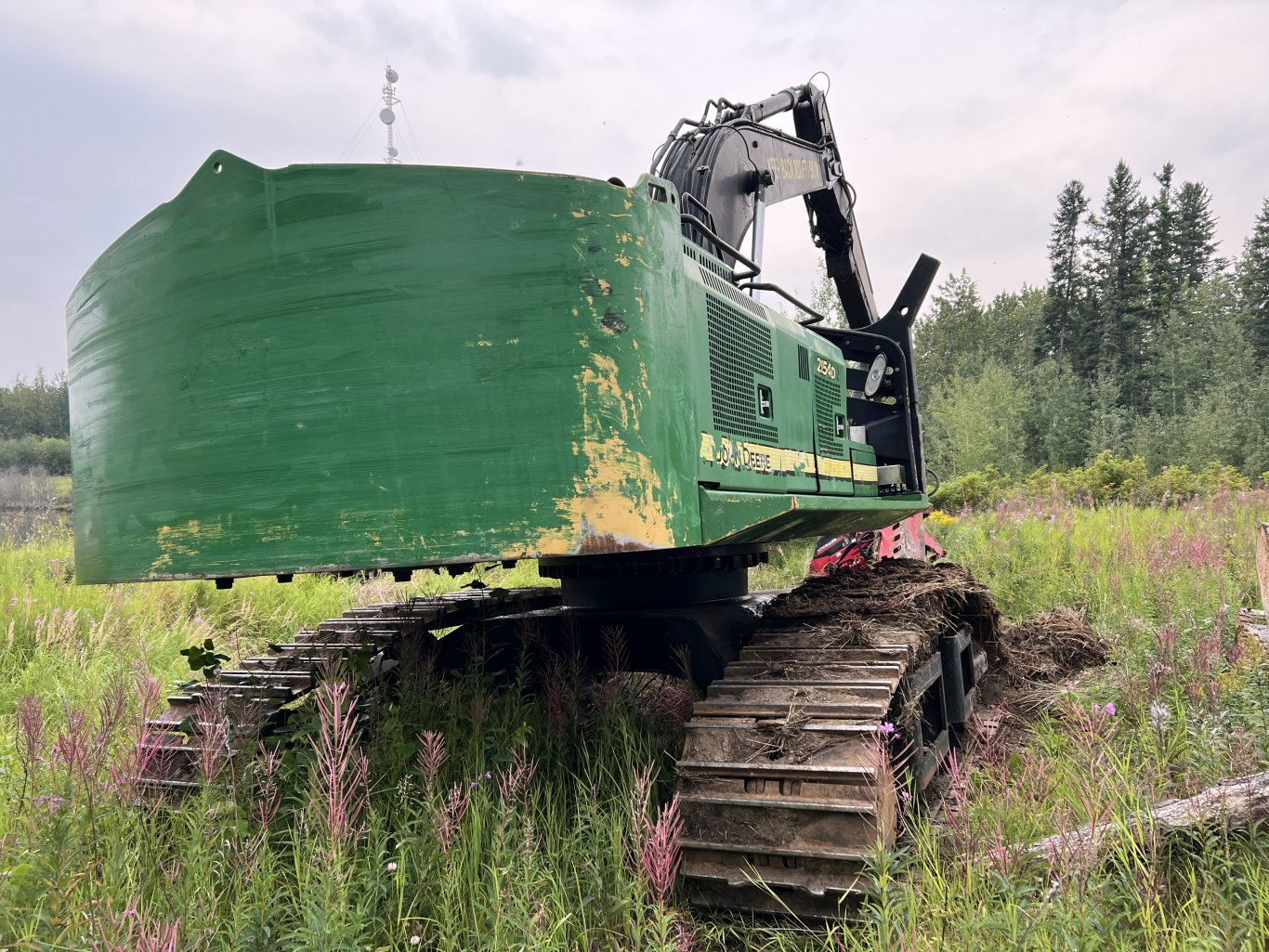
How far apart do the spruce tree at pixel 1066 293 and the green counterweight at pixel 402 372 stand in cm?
5147

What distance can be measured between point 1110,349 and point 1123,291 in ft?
10.3

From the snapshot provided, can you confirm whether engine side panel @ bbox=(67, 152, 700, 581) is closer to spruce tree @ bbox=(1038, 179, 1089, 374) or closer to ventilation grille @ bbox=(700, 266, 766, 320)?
ventilation grille @ bbox=(700, 266, 766, 320)

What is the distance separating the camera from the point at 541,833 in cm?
299

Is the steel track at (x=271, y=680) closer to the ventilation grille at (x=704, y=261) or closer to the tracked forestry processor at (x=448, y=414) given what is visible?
the tracked forestry processor at (x=448, y=414)

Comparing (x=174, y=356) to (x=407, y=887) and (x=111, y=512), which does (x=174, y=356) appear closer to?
(x=111, y=512)

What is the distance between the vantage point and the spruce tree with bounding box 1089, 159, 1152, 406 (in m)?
45.9

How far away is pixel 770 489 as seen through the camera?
3.33 m

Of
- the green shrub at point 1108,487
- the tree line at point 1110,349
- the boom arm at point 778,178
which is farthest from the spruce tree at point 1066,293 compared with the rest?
the boom arm at point 778,178

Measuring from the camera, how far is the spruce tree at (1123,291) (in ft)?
151

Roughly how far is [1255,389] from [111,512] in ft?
128

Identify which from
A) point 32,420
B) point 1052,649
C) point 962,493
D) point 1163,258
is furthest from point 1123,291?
point 32,420

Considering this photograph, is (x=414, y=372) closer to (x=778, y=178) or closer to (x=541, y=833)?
(x=541, y=833)

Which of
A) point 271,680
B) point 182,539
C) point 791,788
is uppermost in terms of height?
point 182,539

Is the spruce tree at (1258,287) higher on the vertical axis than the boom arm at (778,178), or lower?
higher
